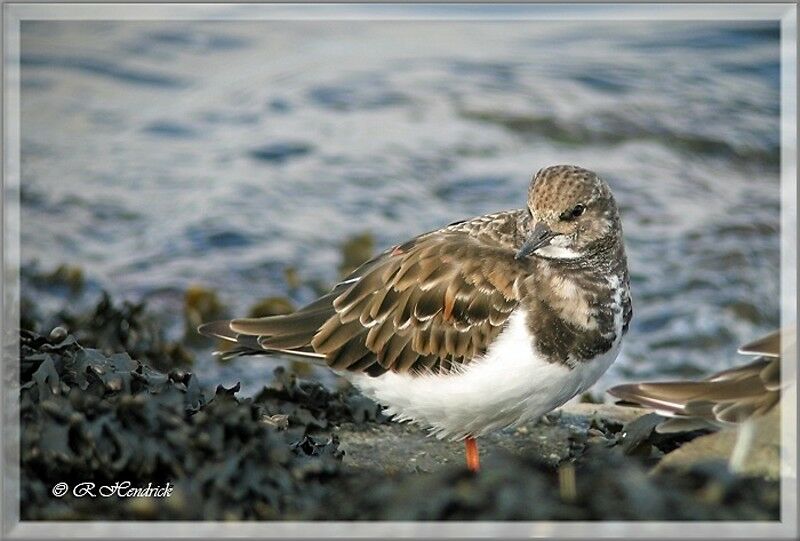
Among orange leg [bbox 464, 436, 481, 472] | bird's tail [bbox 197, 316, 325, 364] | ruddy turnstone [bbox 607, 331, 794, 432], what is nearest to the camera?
ruddy turnstone [bbox 607, 331, 794, 432]

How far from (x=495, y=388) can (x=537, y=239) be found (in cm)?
54

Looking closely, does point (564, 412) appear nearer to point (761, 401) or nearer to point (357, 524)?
point (761, 401)

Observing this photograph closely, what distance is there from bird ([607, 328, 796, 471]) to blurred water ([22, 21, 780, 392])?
2.79 m

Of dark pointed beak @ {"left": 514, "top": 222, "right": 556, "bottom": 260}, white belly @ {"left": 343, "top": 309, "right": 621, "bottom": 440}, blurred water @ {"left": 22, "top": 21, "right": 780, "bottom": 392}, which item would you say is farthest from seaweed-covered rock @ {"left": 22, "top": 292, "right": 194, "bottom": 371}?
dark pointed beak @ {"left": 514, "top": 222, "right": 556, "bottom": 260}

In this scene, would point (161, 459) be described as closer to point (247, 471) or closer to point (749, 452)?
point (247, 471)

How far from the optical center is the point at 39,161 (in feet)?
19.0

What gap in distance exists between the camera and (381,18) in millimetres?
3330

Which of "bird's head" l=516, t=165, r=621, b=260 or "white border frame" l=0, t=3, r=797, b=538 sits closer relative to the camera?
"white border frame" l=0, t=3, r=797, b=538

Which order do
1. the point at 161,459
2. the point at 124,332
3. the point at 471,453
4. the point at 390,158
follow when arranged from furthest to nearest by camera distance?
the point at 390,158
the point at 124,332
the point at 471,453
the point at 161,459

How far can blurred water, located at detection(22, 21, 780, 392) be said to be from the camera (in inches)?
252

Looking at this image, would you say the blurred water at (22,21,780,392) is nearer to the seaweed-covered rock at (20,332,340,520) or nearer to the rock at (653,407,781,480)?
the seaweed-covered rock at (20,332,340,520)

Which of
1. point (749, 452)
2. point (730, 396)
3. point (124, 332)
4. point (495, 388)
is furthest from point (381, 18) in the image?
point (124, 332)

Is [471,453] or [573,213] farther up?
[573,213]

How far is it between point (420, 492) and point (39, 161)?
12.6 ft
